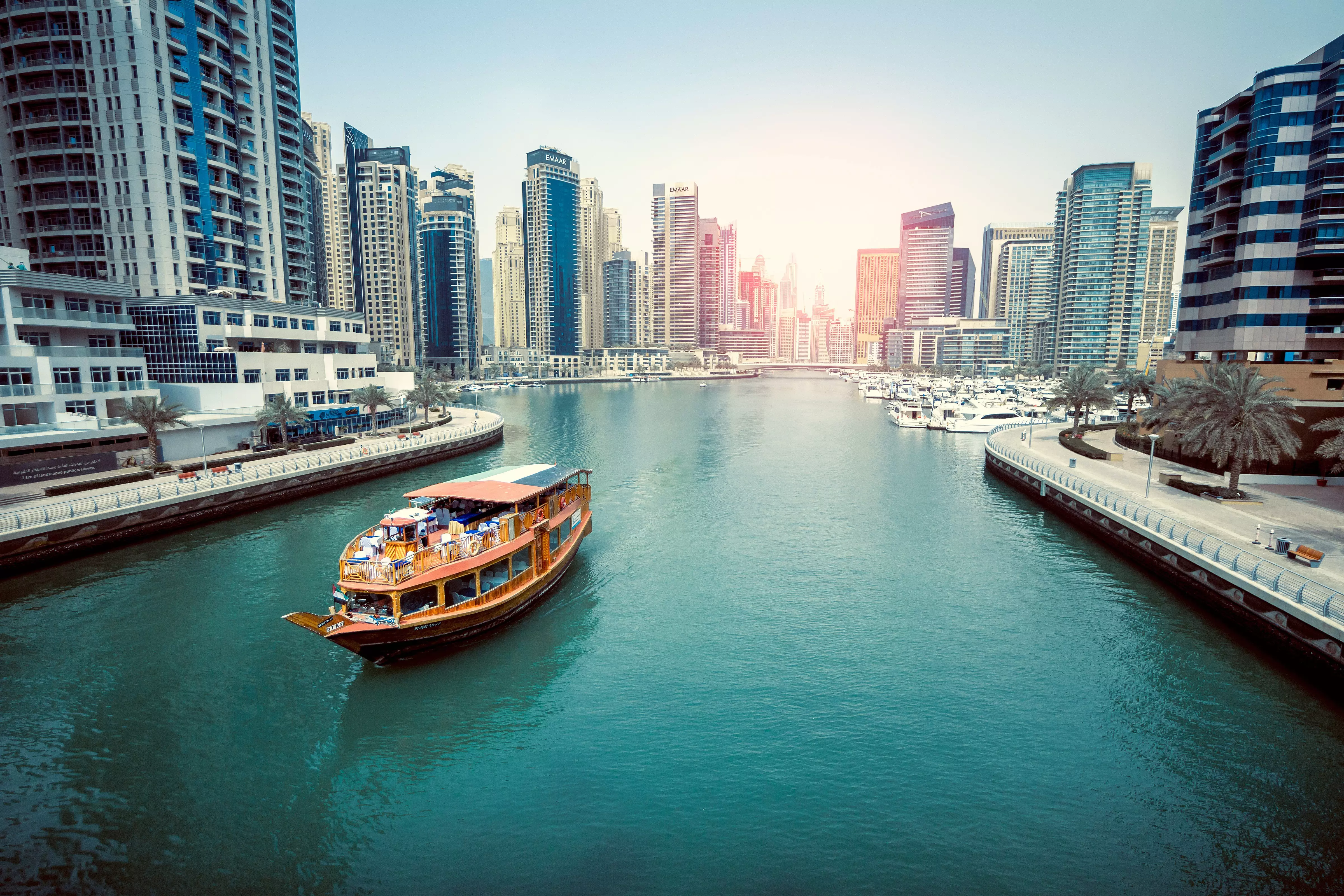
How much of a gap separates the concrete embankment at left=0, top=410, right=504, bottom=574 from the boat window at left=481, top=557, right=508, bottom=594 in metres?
28.1

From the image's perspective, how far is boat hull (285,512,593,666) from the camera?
78.6ft

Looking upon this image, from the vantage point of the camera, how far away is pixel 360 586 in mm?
24438

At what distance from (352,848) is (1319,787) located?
27868 mm

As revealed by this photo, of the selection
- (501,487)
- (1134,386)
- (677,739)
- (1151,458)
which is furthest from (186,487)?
(1134,386)

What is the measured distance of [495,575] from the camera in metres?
30.2

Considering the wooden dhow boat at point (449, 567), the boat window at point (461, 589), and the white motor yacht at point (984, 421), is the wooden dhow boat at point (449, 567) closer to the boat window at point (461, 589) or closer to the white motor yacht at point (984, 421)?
the boat window at point (461, 589)

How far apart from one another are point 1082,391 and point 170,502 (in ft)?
282

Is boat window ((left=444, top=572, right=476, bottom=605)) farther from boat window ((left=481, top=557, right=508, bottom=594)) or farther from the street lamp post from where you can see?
the street lamp post

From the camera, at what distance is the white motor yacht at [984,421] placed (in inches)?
4082

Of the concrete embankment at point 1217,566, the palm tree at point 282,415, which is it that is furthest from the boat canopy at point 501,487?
the palm tree at point 282,415

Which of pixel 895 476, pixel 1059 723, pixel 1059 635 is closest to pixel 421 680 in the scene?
pixel 1059 723

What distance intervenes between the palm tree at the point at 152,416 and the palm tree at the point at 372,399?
22230 mm

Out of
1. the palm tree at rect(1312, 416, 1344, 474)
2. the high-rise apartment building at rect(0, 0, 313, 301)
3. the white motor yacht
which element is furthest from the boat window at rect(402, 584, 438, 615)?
the white motor yacht

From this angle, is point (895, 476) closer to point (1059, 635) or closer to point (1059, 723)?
point (1059, 635)
